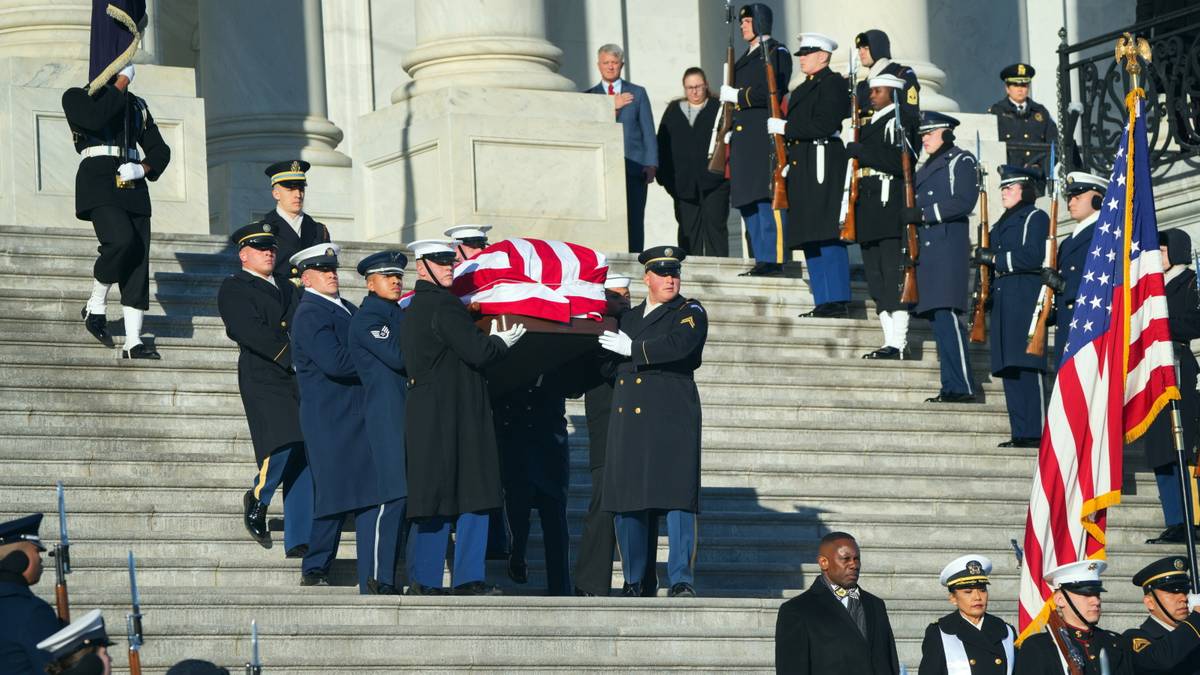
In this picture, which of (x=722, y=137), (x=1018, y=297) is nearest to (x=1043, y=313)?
(x=1018, y=297)

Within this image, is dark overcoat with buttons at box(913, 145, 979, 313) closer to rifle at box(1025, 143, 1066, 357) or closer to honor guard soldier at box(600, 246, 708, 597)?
rifle at box(1025, 143, 1066, 357)

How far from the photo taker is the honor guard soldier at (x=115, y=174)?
15539 mm

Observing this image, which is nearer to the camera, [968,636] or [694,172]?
[968,636]

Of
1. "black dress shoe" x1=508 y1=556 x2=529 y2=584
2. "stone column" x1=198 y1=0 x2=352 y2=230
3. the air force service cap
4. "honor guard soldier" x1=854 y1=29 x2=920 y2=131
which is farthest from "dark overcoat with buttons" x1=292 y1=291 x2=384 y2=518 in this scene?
"stone column" x1=198 y1=0 x2=352 y2=230

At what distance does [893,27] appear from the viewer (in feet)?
72.2

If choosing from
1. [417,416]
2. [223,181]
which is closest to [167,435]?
[417,416]

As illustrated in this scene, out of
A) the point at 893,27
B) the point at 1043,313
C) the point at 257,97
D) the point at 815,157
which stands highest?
the point at 893,27

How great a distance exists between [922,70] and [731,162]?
3.18 meters

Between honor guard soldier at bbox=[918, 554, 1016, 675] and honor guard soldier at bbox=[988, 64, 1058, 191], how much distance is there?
33.3 ft

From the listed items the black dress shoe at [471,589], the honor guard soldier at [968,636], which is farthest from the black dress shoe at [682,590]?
the honor guard soldier at [968,636]

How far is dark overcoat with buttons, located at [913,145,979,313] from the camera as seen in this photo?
17516mm

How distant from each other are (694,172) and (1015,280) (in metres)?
4.03

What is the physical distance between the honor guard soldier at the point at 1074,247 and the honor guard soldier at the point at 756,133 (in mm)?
2674

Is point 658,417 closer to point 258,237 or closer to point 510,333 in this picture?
point 510,333
